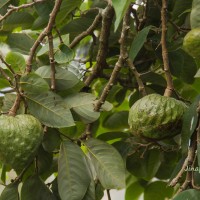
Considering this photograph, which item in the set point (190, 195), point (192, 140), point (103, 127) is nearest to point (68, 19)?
point (103, 127)

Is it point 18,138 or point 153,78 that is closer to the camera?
point 18,138

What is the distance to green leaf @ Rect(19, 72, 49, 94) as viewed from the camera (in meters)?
1.20

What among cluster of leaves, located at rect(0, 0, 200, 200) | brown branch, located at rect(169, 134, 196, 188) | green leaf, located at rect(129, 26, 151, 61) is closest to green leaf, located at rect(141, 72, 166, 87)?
cluster of leaves, located at rect(0, 0, 200, 200)

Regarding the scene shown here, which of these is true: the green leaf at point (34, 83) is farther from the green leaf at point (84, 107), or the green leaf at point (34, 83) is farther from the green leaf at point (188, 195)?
the green leaf at point (188, 195)

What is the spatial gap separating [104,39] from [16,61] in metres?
0.31

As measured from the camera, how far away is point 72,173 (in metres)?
1.24

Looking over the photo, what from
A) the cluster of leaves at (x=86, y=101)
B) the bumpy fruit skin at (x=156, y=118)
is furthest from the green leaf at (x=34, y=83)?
the bumpy fruit skin at (x=156, y=118)

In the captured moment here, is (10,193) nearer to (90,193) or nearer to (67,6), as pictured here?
(90,193)

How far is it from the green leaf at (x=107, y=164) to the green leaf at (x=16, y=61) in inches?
9.6

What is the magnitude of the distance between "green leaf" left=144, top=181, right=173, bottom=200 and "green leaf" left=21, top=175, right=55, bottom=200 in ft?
1.55

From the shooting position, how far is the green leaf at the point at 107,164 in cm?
123

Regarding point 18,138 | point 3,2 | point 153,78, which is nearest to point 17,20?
point 3,2

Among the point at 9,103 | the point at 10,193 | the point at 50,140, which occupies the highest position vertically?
the point at 9,103

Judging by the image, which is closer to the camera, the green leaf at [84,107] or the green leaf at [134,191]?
the green leaf at [84,107]
